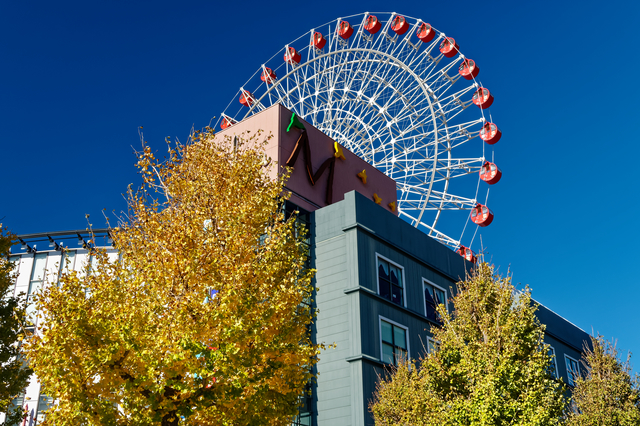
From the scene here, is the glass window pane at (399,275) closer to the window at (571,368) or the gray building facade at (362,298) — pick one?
the gray building facade at (362,298)

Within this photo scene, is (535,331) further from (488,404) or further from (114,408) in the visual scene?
(114,408)

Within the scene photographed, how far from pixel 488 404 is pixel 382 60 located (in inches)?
1271

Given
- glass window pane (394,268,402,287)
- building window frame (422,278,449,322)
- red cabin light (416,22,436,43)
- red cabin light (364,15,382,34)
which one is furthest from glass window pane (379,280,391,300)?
red cabin light (364,15,382,34)

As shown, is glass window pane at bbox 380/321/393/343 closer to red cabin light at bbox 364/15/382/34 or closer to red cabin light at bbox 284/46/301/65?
red cabin light at bbox 364/15/382/34

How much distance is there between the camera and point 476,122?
4319 centimetres

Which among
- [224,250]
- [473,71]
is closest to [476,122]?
[473,71]

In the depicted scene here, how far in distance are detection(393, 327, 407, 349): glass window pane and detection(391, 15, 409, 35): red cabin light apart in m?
24.5

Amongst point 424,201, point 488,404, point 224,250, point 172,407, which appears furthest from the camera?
point 424,201

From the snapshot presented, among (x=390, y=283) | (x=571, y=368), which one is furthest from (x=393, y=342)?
(x=571, y=368)

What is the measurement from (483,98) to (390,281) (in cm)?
1970

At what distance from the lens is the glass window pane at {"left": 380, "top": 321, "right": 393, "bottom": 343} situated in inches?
1091

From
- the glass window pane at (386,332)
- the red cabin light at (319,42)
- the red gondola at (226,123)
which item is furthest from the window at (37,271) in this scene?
the glass window pane at (386,332)

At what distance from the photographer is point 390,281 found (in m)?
29.6

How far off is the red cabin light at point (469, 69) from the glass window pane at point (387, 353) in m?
23.9
